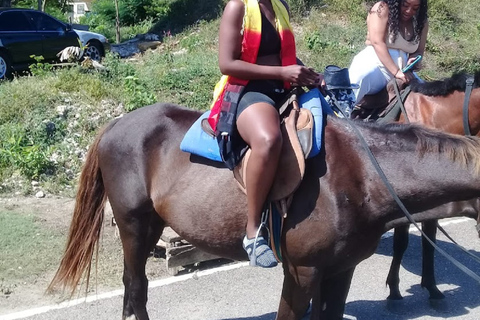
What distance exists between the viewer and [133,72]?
1035cm

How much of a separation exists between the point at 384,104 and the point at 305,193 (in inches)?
91.7

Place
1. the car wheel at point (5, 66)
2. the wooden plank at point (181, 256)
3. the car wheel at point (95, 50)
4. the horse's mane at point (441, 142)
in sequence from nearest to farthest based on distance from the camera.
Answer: the horse's mane at point (441, 142) → the wooden plank at point (181, 256) → the car wheel at point (5, 66) → the car wheel at point (95, 50)

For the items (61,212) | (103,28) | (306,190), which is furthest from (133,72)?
(103,28)

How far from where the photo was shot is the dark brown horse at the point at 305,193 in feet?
11.0

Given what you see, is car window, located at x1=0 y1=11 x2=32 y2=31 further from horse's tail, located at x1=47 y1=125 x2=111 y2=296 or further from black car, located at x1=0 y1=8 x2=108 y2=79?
horse's tail, located at x1=47 y1=125 x2=111 y2=296

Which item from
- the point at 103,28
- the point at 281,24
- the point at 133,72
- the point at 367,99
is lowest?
the point at 103,28

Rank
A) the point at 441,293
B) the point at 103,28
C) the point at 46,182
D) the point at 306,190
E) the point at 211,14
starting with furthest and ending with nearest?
the point at 103,28
the point at 211,14
the point at 46,182
the point at 441,293
the point at 306,190

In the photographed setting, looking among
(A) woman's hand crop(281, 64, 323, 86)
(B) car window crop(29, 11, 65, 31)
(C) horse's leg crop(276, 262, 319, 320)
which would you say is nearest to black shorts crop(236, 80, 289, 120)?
(A) woman's hand crop(281, 64, 323, 86)

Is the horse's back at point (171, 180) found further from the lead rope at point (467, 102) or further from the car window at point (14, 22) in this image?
the car window at point (14, 22)

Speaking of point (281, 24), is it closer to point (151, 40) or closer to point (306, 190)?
point (306, 190)

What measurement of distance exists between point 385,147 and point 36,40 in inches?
474

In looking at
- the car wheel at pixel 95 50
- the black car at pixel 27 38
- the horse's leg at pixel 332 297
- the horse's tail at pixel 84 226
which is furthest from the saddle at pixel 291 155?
the car wheel at pixel 95 50

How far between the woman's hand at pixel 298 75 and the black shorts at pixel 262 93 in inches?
6.5

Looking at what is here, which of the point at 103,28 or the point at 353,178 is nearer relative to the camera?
the point at 353,178
